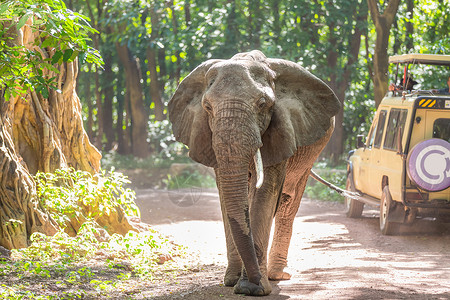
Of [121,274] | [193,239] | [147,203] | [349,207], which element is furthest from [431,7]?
[121,274]

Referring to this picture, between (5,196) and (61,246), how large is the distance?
912 millimetres

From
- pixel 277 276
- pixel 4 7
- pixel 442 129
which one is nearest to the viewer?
pixel 4 7

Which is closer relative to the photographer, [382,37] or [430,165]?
[430,165]

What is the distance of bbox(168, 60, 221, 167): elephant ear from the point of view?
675 centimetres

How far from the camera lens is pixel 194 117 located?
6.87 metres

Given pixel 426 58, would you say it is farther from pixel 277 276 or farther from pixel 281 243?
pixel 277 276

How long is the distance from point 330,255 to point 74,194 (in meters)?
3.60

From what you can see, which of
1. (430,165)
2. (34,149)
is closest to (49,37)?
(34,149)

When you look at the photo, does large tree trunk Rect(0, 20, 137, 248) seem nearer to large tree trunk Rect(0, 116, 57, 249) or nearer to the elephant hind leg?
large tree trunk Rect(0, 116, 57, 249)

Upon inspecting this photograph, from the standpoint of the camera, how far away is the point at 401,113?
38.4 ft

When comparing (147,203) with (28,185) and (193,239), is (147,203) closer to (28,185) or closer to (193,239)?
(193,239)

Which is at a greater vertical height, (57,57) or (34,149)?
(57,57)

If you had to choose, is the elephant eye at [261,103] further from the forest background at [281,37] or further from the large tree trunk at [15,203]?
the forest background at [281,37]

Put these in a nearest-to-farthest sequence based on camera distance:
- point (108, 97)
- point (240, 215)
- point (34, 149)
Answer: point (240, 215), point (34, 149), point (108, 97)
